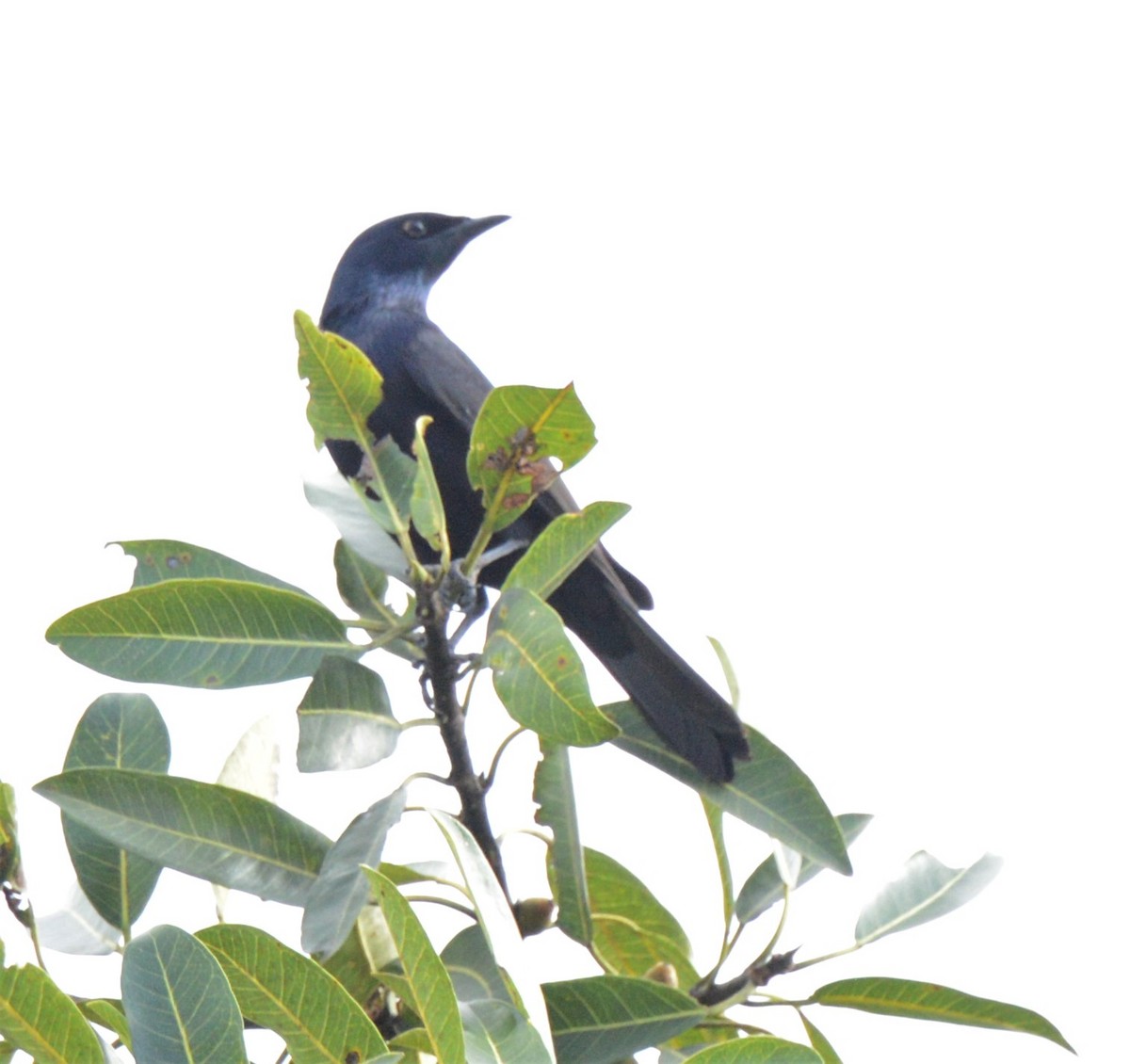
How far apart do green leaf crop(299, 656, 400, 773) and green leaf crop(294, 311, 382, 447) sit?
436 mm

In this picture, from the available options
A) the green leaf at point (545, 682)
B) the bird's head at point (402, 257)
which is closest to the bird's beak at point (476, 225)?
the bird's head at point (402, 257)

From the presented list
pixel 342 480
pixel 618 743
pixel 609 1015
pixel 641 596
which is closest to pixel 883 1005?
pixel 609 1015

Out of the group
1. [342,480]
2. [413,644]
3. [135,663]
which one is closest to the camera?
[135,663]

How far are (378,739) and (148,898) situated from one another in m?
0.46

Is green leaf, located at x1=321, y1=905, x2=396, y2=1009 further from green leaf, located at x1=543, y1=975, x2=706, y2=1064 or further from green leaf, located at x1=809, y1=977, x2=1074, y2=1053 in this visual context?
green leaf, located at x1=809, y1=977, x2=1074, y2=1053

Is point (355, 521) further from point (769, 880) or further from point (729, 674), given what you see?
point (769, 880)

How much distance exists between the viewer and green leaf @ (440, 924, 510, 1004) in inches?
87.7

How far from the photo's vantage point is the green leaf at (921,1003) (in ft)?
7.69

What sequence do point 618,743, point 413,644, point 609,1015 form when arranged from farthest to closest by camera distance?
point 618,743 → point 413,644 → point 609,1015

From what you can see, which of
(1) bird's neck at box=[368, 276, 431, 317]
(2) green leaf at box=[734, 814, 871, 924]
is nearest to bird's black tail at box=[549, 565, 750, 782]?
(2) green leaf at box=[734, 814, 871, 924]

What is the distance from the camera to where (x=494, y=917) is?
6.39 ft

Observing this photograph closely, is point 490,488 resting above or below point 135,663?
above

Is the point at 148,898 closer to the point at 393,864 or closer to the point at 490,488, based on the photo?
the point at 393,864

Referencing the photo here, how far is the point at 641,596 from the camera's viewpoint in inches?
157
